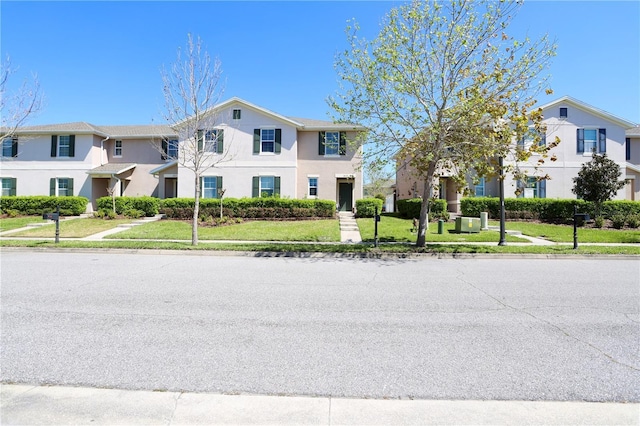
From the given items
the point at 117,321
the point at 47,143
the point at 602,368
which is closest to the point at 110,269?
the point at 117,321

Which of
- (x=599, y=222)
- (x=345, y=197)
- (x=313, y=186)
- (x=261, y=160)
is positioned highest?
(x=261, y=160)

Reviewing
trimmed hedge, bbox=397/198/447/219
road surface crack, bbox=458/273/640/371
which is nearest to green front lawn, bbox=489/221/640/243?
trimmed hedge, bbox=397/198/447/219

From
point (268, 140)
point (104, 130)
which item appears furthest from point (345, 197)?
point (104, 130)

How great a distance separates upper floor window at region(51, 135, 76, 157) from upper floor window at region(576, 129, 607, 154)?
3728 cm

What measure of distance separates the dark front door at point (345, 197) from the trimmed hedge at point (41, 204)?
18.2 metres

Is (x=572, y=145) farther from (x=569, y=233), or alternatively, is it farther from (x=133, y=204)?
(x=133, y=204)

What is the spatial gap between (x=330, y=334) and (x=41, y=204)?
28.9 meters

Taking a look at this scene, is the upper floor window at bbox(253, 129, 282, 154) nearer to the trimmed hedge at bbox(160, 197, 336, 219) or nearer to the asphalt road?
the trimmed hedge at bbox(160, 197, 336, 219)

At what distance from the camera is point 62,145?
90.3ft

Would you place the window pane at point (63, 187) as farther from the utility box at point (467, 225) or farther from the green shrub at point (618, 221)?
the green shrub at point (618, 221)

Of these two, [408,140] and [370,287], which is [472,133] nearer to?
[408,140]

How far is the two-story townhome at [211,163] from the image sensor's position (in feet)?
84.2

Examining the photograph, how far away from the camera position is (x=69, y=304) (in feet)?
20.1

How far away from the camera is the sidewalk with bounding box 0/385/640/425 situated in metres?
2.86
